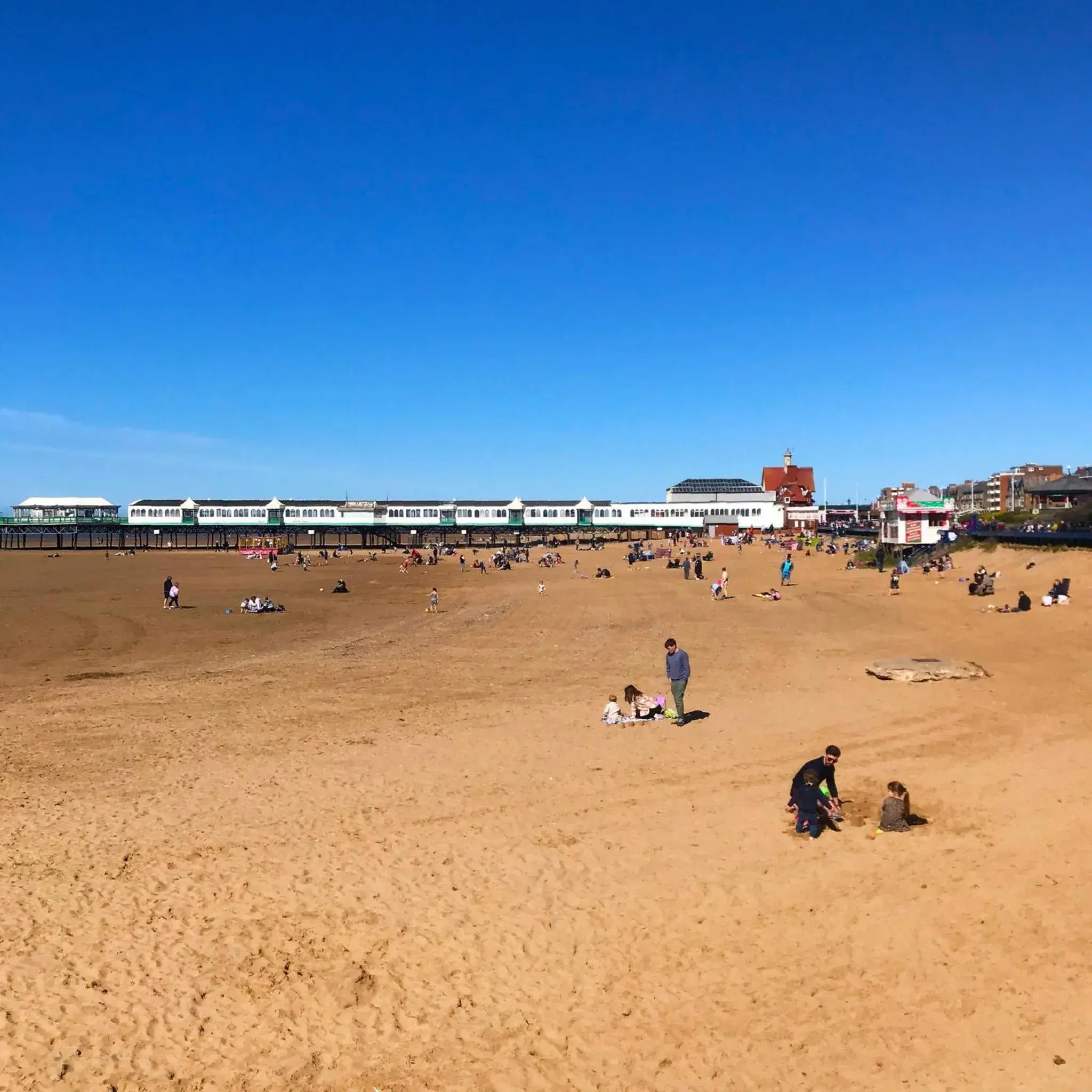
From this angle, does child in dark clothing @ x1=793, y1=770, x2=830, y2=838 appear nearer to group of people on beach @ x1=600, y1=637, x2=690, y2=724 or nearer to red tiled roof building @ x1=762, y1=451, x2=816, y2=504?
group of people on beach @ x1=600, y1=637, x2=690, y2=724

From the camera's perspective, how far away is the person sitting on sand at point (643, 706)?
1305 centimetres

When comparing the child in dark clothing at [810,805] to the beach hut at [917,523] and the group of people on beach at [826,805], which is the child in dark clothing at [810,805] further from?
the beach hut at [917,523]

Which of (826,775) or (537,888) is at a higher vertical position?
(826,775)

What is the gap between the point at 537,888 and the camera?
7457mm

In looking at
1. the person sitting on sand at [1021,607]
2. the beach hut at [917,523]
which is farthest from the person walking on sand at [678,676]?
the beach hut at [917,523]

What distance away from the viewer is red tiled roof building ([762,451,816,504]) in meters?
111

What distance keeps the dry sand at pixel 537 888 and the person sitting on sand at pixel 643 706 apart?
3.09 ft

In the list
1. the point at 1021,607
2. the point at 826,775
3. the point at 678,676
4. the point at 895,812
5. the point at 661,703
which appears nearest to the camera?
the point at 895,812

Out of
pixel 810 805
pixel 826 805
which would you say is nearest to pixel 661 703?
pixel 826 805

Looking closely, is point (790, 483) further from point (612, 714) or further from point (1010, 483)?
point (612, 714)

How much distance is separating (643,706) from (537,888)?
231 inches

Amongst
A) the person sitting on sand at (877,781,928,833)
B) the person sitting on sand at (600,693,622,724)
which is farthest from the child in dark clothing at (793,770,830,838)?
the person sitting on sand at (600,693,622,724)

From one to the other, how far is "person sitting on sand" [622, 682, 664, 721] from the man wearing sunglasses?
14.2 ft

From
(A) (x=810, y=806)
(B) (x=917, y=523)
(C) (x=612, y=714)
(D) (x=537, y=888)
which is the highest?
(B) (x=917, y=523)
